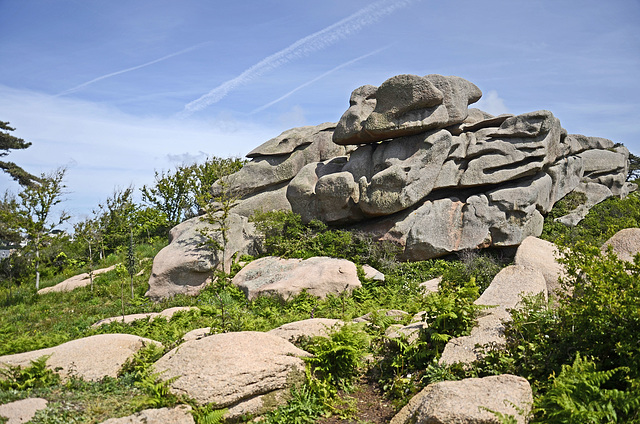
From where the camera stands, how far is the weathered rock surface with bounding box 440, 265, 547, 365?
287 inches

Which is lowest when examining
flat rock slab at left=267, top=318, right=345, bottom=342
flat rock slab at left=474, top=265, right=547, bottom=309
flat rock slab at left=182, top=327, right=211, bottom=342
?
flat rock slab at left=267, top=318, right=345, bottom=342

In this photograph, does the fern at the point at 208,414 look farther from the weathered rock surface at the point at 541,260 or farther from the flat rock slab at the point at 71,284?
the flat rock slab at the point at 71,284

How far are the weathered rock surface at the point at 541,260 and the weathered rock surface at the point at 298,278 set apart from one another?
4.76 meters

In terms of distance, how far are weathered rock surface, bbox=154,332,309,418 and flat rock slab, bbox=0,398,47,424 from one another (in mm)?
1614

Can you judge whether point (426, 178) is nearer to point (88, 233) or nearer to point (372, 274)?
point (372, 274)

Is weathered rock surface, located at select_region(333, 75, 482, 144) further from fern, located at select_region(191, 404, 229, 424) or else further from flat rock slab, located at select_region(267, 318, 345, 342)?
fern, located at select_region(191, 404, 229, 424)

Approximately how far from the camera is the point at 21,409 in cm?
646

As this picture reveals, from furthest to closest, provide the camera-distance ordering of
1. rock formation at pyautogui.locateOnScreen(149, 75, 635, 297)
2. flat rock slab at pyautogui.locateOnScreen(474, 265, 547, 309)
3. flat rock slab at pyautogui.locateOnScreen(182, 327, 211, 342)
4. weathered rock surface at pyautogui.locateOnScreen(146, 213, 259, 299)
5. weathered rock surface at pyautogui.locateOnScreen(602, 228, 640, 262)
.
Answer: rock formation at pyautogui.locateOnScreen(149, 75, 635, 297)
weathered rock surface at pyautogui.locateOnScreen(146, 213, 259, 299)
weathered rock surface at pyautogui.locateOnScreen(602, 228, 640, 262)
flat rock slab at pyautogui.locateOnScreen(182, 327, 211, 342)
flat rock slab at pyautogui.locateOnScreen(474, 265, 547, 309)

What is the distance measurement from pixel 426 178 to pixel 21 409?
14672 millimetres

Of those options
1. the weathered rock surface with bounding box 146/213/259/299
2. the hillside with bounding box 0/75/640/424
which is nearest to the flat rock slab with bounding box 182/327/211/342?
the hillside with bounding box 0/75/640/424

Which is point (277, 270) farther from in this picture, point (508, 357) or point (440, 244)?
point (508, 357)

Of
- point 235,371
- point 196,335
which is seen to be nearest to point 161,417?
point 235,371

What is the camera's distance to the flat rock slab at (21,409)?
628 centimetres

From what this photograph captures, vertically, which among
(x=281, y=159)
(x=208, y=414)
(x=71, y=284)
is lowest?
(x=208, y=414)
